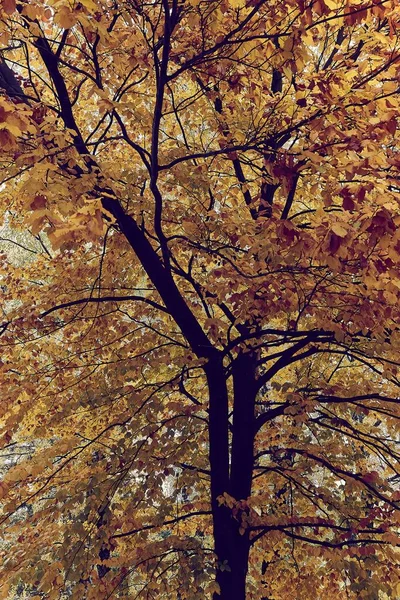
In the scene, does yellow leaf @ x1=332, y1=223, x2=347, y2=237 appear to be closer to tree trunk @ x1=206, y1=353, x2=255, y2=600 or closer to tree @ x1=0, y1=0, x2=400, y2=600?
tree @ x1=0, y1=0, x2=400, y2=600

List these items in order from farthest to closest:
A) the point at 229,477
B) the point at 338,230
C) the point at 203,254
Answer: the point at 229,477 → the point at 203,254 → the point at 338,230

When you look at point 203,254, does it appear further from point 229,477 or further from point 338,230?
point 338,230

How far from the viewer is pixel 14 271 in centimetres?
709

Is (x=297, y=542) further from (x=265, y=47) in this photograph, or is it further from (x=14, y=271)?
(x=265, y=47)

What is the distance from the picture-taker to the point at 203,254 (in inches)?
216

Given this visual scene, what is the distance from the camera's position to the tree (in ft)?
10.9

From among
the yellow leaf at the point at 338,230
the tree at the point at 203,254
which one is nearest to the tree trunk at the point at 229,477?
the tree at the point at 203,254

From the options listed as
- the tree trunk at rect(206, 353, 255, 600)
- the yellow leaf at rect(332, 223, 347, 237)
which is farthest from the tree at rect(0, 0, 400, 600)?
the yellow leaf at rect(332, 223, 347, 237)

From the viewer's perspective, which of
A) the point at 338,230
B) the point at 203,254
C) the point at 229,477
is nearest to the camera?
the point at 338,230

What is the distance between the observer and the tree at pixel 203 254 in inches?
130

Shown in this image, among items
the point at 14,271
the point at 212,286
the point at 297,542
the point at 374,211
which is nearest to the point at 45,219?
the point at 374,211

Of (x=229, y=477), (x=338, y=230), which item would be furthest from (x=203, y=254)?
(x=338, y=230)

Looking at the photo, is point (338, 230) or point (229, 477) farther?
point (229, 477)

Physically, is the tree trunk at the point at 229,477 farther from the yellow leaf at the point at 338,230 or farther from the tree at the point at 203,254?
the yellow leaf at the point at 338,230
